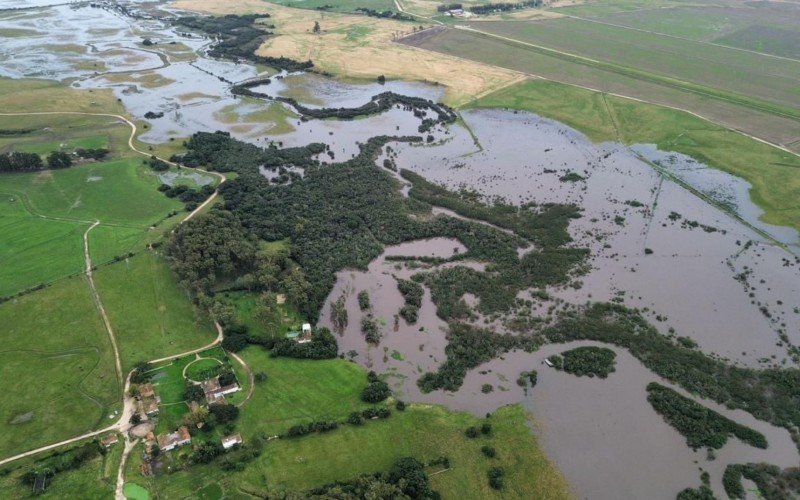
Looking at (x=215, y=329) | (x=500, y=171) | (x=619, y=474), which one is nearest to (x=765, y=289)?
(x=619, y=474)

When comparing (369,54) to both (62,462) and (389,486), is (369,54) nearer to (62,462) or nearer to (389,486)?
(62,462)

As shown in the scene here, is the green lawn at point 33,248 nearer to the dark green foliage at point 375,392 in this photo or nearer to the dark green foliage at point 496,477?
the dark green foliage at point 375,392

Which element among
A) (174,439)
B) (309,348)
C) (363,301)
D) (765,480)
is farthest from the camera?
(363,301)

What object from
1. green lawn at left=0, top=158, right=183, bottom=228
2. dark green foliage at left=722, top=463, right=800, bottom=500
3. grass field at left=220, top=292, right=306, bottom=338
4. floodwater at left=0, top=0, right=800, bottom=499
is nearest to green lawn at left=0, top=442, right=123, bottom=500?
grass field at left=220, top=292, right=306, bottom=338

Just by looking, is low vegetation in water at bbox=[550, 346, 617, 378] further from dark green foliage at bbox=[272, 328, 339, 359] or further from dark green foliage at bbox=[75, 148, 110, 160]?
dark green foliage at bbox=[75, 148, 110, 160]

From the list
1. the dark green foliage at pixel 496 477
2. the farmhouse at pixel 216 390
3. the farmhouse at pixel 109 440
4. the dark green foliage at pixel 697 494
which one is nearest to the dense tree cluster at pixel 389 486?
the dark green foliage at pixel 496 477

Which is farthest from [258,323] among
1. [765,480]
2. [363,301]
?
[765,480]
